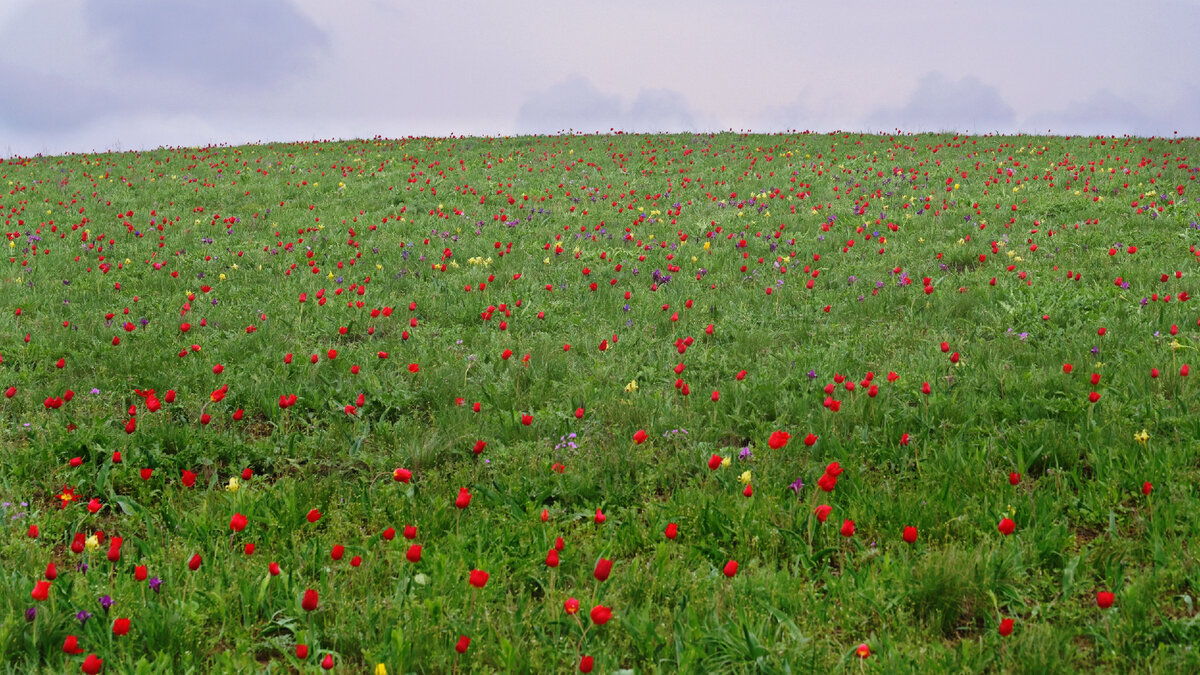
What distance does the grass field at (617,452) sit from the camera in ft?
9.82

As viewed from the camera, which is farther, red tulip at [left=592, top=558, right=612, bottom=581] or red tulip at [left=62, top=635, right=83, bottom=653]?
red tulip at [left=592, top=558, right=612, bottom=581]

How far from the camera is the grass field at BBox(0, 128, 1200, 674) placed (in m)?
2.99

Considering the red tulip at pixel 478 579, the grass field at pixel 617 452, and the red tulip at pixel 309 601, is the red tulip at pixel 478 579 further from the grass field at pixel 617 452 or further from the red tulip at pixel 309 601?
the red tulip at pixel 309 601

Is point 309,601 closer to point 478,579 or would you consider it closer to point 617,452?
point 478,579

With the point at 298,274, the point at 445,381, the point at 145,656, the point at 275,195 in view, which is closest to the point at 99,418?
the point at 445,381

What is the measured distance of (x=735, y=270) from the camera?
8938 mm

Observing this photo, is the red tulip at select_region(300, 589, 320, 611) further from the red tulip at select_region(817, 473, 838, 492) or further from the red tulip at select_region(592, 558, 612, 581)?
the red tulip at select_region(817, 473, 838, 492)

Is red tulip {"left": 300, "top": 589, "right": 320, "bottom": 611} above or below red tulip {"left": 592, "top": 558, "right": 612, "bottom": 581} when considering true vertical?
below

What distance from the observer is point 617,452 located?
4.57 metres

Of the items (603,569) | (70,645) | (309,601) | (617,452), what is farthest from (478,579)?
(617,452)

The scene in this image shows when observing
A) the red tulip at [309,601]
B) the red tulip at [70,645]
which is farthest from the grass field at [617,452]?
the red tulip at [309,601]

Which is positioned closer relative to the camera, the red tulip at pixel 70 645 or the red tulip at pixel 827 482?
the red tulip at pixel 70 645

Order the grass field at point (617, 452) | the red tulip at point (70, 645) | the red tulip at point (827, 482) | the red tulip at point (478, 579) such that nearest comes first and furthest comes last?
the red tulip at point (70, 645)
the red tulip at point (478, 579)
the grass field at point (617, 452)
the red tulip at point (827, 482)

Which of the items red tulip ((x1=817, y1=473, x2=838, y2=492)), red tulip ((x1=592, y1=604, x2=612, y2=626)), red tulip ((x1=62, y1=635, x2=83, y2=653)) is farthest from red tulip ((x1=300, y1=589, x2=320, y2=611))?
red tulip ((x1=817, y1=473, x2=838, y2=492))
